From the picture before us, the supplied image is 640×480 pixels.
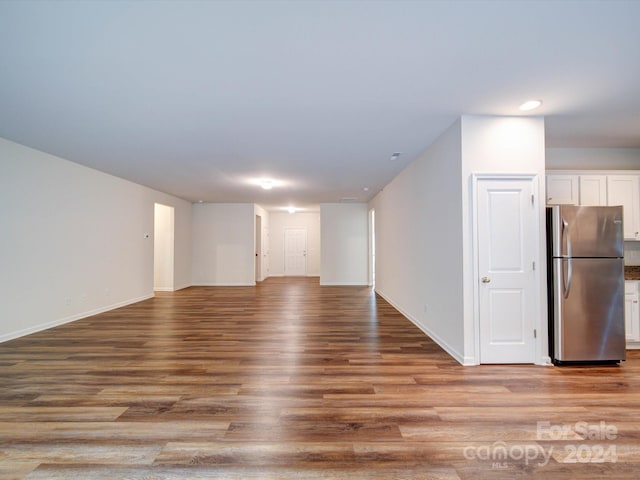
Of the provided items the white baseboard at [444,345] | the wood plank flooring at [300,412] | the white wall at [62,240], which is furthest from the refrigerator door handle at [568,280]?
the white wall at [62,240]

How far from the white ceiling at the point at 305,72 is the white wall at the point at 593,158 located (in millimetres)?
134

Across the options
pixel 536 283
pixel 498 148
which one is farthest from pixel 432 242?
pixel 498 148

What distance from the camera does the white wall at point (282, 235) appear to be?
12891 mm

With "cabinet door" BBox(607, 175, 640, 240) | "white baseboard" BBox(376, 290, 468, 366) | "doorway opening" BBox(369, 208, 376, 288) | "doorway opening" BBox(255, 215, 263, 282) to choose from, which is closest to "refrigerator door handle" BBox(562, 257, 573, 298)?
"white baseboard" BBox(376, 290, 468, 366)

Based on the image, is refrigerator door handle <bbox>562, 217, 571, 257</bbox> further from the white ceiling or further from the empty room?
the white ceiling

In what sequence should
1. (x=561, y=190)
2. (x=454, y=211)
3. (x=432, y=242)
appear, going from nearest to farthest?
1. (x=454, y=211)
2. (x=561, y=190)
3. (x=432, y=242)

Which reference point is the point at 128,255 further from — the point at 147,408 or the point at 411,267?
the point at 411,267

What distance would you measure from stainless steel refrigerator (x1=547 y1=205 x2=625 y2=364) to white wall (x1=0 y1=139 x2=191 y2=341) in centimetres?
672

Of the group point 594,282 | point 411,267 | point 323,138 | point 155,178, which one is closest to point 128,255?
point 155,178

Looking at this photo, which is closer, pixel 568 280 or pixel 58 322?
pixel 568 280

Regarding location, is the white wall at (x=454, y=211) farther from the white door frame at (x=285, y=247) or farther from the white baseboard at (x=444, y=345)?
the white door frame at (x=285, y=247)

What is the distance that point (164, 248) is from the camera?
8945mm

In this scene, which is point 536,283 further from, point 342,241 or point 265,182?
point 342,241

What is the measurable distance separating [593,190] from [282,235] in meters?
10.4
